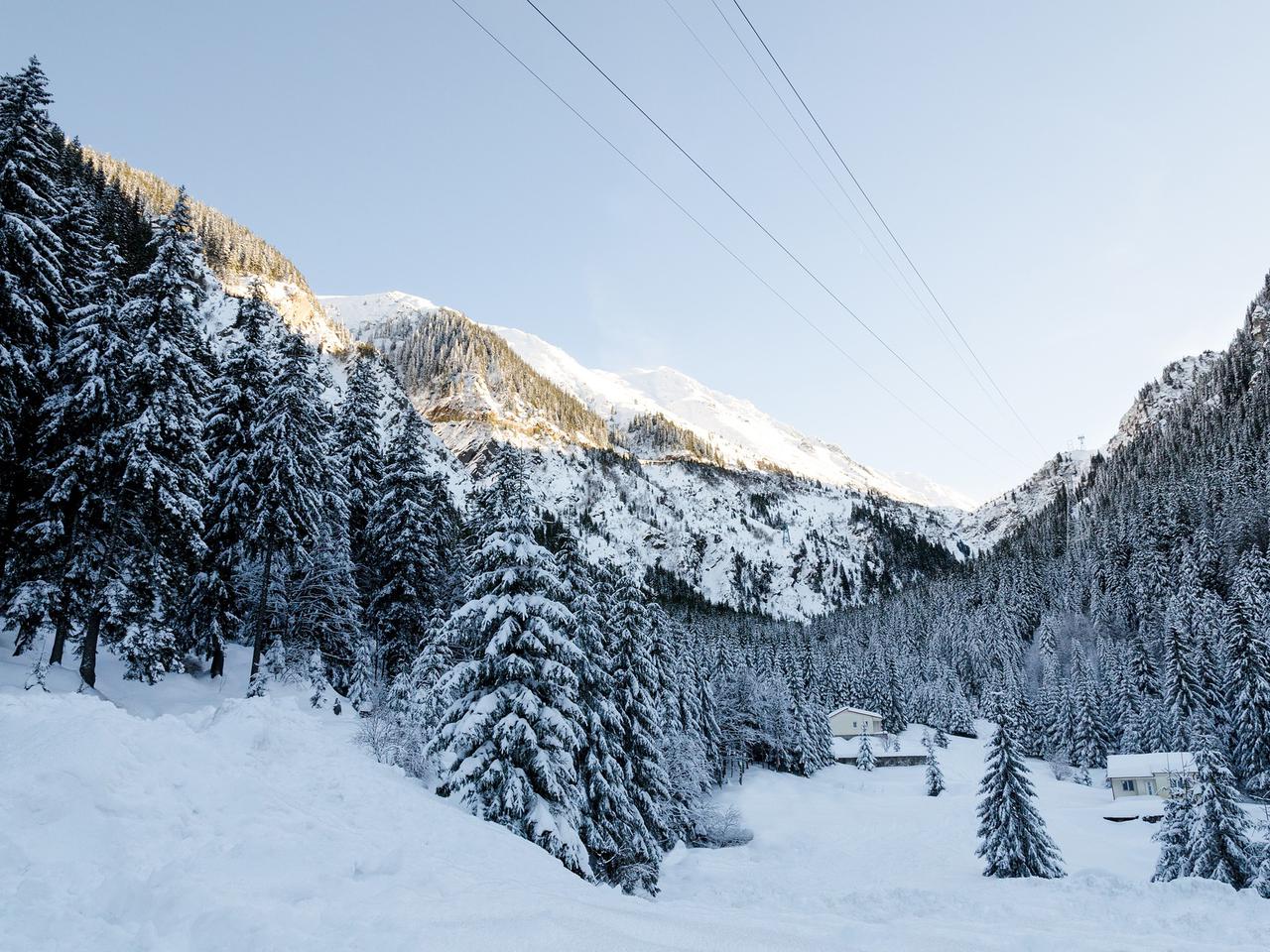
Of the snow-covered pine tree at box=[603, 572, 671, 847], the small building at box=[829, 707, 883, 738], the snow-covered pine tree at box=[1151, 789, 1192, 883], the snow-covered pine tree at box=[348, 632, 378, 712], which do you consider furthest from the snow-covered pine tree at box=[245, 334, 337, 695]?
the small building at box=[829, 707, 883, 738]

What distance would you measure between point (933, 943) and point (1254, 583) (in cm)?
9683

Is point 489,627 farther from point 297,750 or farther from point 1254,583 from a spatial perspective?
point 1254,583

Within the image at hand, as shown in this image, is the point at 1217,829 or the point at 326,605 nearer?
the point at 1217,829

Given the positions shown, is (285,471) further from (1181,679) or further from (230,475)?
(1181,679)

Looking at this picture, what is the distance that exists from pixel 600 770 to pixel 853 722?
82.6m

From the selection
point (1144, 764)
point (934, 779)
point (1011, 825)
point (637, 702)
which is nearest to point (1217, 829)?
point (1011, 825)

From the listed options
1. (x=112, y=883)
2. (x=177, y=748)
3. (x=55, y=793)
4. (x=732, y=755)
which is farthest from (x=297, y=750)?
(x=732, y=755)

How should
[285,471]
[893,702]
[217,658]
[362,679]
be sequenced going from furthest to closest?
[893,702]
[362,679]
[217,658]
[285,471]

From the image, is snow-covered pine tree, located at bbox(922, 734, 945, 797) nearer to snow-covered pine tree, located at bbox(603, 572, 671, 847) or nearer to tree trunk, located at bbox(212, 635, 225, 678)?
snow-covered pine tree, located at bbox(603, 572, 671, 847)

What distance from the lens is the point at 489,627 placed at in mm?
20328

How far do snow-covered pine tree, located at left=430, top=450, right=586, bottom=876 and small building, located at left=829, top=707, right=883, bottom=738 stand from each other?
85.7 meters

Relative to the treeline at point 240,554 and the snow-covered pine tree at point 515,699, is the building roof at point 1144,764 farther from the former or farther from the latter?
the snow-covered pine tree at point 515,699

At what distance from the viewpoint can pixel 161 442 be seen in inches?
834

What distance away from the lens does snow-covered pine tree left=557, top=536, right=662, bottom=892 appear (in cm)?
2292
